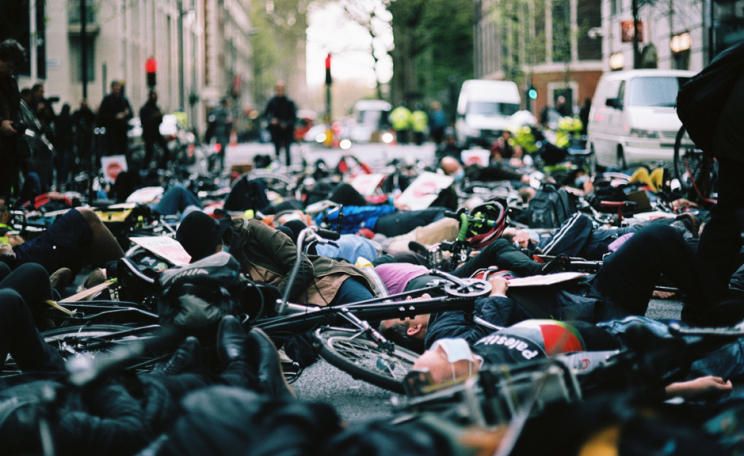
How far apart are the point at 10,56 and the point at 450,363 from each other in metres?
6.37

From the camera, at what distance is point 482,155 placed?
16938 millimetres

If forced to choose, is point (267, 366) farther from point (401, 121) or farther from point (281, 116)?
point (401, 121)

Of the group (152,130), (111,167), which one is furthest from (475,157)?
(111,167)

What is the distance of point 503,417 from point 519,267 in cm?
303

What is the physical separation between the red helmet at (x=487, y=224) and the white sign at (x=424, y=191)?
2.95 meters

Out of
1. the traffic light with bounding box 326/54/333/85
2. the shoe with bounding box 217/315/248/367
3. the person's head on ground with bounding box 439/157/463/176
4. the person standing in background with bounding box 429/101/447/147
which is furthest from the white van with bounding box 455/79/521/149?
the shoe with bounding box 217/315/248/367

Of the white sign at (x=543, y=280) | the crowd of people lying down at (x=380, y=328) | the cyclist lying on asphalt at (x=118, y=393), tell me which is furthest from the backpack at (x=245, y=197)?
the cyclist lying on asphalt at (x=118, y=393)

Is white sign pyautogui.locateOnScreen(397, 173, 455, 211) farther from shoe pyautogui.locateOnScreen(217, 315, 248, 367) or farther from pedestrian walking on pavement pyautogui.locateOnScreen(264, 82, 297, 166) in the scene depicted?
pedestrian walking on pavement pyautogui.locateOnScreen(264, 82, 297, 166)

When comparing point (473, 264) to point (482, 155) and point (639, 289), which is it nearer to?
point (639, 289)

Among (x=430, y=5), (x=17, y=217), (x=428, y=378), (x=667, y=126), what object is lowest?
(x=428, y=378)

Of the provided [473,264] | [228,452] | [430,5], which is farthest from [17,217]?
[430,5]

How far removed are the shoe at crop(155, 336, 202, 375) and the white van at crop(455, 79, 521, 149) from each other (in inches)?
997

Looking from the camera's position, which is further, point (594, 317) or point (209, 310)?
point (594, 317)

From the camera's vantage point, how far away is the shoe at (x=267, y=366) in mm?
3629
